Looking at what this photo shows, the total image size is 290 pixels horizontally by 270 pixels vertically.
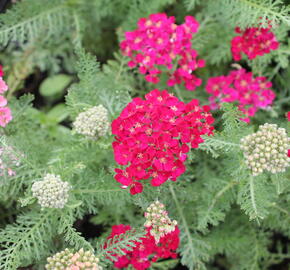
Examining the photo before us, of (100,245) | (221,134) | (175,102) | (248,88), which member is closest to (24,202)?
(100,245)

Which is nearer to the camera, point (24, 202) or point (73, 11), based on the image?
point (24, 202)

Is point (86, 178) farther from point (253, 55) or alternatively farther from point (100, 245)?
point (253, 55)

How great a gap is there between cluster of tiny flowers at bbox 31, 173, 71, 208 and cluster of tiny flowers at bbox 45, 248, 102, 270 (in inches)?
11.6

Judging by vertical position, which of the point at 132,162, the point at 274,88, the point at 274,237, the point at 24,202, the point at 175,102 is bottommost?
the point at 274,237

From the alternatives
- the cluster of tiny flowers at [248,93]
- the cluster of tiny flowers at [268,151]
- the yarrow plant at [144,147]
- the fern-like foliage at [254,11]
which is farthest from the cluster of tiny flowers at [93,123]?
the fern-like foliage at [254,11]

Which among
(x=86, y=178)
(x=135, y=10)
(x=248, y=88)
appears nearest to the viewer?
(x=86, y=178)

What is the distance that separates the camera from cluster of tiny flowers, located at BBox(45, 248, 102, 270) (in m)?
2.12

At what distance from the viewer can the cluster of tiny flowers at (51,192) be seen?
7.57 ft

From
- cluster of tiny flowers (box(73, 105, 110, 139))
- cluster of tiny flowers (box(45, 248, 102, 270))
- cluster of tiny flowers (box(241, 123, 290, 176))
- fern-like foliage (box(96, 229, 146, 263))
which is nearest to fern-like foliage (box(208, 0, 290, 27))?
cluster of tiny flowers (box(241, 123, 290, 176))

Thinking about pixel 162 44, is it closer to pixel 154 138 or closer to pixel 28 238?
pixel 154 138

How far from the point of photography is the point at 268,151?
7.17ft

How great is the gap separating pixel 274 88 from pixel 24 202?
2.87 metres

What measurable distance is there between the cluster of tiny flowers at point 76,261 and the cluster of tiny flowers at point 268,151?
39.2 inches

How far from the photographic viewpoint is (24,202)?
232cm
